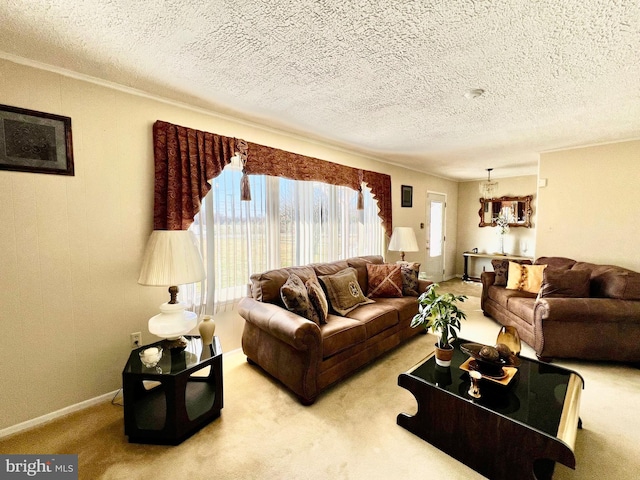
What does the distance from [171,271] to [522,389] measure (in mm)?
2355

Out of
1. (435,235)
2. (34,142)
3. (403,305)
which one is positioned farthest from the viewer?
(435,235)

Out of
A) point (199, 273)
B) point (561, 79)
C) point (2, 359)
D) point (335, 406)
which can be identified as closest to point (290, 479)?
point (335, 406)

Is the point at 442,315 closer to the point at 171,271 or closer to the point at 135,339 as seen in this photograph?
the point at 171,271

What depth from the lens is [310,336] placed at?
1943 mm

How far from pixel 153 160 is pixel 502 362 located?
9.69 ft

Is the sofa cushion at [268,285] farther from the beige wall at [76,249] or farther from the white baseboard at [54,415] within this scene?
the white baseboard at [54,415]

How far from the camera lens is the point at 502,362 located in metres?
1.69

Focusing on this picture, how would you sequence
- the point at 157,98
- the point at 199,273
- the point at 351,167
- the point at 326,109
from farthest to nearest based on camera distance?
the point at 351,167 → the point at 326,109 → the point at 157,98 → the point at 199,273

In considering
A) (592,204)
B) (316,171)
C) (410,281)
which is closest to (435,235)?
(592,204)

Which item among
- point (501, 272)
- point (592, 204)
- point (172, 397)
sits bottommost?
point (172, 397)

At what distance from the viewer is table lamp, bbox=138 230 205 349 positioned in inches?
72.1

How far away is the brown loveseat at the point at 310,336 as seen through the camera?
6.53 ft

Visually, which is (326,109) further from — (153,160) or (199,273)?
(199,273)

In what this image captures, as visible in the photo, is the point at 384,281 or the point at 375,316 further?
the point at 384,281
